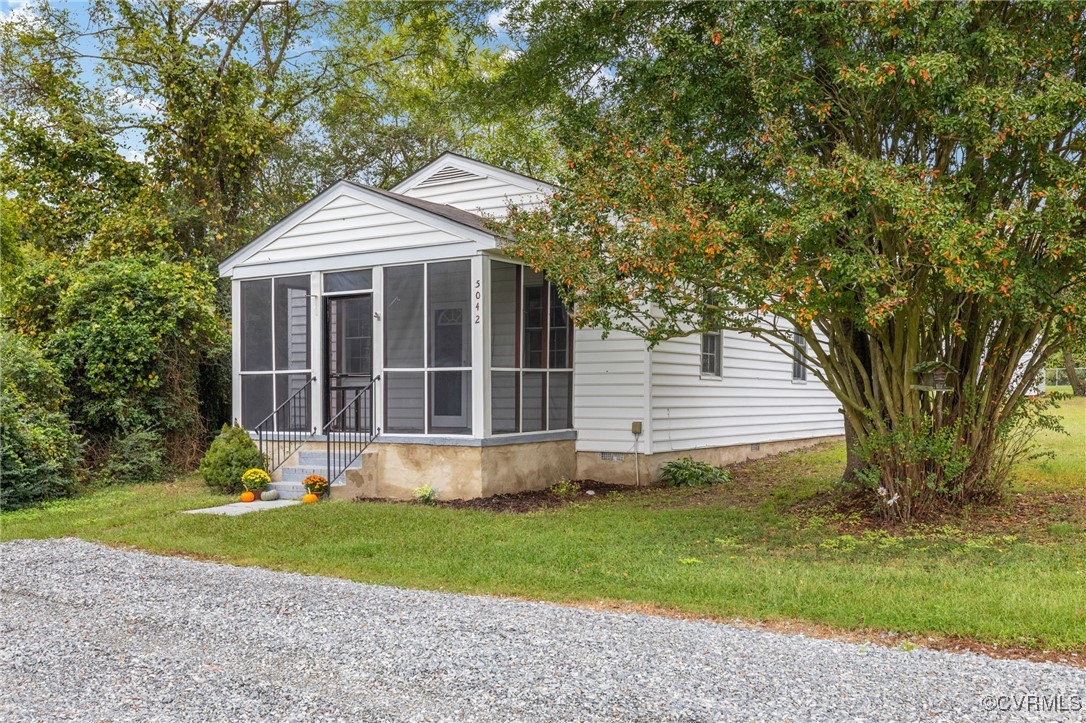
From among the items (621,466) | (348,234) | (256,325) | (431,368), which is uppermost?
(348,234)

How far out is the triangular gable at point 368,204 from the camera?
10.6 m

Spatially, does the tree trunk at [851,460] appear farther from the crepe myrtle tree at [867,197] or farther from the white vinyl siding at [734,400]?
the white vinyl siding at [734,400]

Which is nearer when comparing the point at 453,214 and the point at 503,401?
the point at 503,401

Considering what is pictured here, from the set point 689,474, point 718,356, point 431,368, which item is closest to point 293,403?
point 431,368

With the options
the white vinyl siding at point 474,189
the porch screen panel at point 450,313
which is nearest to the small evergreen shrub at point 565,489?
the porch screen panel at point 450,313

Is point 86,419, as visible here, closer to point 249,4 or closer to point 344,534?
point 344,534

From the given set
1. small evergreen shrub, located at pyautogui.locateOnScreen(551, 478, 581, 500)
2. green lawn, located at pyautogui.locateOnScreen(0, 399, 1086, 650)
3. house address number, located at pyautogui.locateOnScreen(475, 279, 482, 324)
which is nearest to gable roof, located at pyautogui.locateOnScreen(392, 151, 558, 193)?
house address number, located at pyautogui.locateOnScreen(475, 279, 482, 324)

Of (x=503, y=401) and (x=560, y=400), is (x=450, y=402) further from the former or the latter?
(x=560, y=400)

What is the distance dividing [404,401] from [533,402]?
65.8 inches

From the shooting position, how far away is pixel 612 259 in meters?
8.30

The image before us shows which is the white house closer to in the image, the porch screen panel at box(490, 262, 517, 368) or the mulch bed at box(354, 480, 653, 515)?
the porch screen panel at box(490, 262, 517, 368)

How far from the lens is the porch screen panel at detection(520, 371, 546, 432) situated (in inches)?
449

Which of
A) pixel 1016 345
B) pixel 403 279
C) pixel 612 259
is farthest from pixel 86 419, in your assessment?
pixel 1016 345

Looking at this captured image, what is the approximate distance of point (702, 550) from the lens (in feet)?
25.5
